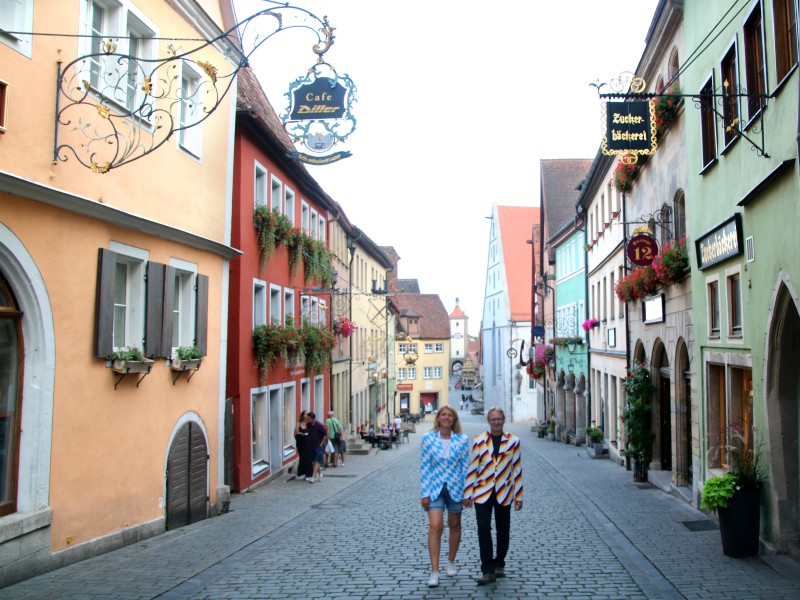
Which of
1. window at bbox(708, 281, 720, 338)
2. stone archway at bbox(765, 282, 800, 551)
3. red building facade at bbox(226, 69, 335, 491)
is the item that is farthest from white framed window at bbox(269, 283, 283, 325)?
stone archway at bbox(765, 282, 800, 551)

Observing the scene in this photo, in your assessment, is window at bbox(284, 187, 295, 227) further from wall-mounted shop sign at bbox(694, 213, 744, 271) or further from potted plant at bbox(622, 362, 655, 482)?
wall-mounted shop sign at bbox(694, 213, 744, 271)

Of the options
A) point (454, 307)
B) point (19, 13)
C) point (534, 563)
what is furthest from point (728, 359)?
point (454, 307)

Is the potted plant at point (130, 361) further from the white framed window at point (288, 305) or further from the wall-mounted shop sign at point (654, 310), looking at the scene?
the wall-mounted shop sign at point (654, 310)

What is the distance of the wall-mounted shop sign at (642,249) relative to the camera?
603 inches

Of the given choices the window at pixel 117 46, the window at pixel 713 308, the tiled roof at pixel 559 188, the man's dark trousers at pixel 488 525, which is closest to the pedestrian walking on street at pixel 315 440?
the window at pixel 713 308

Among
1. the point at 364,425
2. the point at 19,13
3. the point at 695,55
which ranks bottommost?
the point at 364,425

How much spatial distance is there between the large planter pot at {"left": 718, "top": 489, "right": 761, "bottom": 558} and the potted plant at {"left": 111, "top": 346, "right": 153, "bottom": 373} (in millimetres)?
6851

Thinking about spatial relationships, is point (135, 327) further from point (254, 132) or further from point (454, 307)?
point (454, 307)

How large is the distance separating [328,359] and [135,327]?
13224mm

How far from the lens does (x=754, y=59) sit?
948 centimetres

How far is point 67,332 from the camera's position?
28.8ft

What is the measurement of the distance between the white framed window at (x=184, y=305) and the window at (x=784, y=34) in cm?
803

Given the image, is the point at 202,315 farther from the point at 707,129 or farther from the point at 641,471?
the point at 641,471

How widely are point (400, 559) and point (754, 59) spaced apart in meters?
6.84
